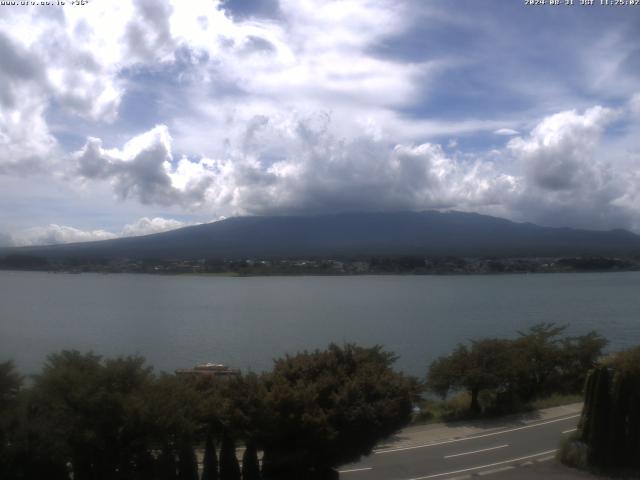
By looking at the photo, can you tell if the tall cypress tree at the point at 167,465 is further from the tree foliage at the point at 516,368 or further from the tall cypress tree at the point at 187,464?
the tree foliage at the point at 516,368

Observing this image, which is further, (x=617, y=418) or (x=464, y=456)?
(x=464, y=456)

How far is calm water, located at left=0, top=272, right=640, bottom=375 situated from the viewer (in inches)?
1244

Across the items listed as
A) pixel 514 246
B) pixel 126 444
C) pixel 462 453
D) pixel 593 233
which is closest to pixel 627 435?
pixel 462 453

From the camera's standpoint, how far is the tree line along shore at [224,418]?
8.98 m

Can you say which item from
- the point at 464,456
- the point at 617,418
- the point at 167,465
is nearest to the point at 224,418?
the point at 167,465

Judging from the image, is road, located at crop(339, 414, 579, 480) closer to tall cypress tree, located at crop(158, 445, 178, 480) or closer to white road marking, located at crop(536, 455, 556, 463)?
white road marking, located at crop(536, 455, 556, 463)

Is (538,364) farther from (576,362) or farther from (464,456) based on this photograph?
(464,456)

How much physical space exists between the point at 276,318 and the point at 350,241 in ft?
444

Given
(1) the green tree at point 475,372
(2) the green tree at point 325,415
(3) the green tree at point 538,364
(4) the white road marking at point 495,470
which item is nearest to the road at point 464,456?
(4) the white road marking at point 495,470

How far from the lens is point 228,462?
33.3ft

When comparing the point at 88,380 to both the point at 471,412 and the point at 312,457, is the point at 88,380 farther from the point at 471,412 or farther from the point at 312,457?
the point at 471,412

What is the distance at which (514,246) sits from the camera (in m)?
152

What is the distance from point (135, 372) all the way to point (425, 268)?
93.9 meters

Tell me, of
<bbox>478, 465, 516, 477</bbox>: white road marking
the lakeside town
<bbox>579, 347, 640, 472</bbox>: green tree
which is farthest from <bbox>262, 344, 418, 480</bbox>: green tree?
the lakeside town
